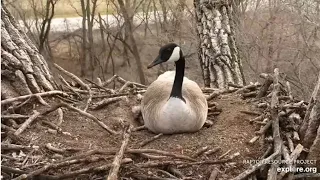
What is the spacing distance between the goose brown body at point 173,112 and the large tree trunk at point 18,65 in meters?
0.76

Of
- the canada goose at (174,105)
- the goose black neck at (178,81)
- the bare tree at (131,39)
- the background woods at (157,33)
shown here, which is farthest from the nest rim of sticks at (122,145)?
the bare tree at (131,39)

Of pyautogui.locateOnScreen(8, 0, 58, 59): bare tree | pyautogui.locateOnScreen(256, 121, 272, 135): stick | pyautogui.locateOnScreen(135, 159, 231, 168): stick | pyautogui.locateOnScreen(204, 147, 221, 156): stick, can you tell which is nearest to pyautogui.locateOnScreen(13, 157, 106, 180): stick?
pyautogui.locateOnScreen(135, 159, 231, 168): stick

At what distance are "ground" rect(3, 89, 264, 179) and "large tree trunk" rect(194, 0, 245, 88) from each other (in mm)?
995

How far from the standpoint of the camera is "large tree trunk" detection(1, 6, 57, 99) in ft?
10.3

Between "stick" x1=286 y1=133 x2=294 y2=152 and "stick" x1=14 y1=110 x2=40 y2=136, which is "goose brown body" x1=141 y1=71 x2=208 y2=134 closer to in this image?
"stick" x1=286 y1=133 x2=294 y2=152

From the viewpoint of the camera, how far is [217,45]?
14.5 feet

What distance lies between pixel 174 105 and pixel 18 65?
108 cm

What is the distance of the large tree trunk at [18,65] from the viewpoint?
3.14 metres

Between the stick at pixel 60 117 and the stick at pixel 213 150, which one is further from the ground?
the stick at pixel 60 117

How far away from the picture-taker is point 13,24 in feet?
11.0

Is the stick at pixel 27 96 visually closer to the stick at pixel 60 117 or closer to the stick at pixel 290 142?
the stick at pixel 60 117

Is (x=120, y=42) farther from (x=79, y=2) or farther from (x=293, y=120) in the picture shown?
(x=293, y=120)

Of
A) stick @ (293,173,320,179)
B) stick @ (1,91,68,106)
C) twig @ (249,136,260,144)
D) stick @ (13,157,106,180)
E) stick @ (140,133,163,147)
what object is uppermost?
stick @ (1,91,68,106)

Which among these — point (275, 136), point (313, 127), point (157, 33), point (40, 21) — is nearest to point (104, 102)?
point (275, 136)
